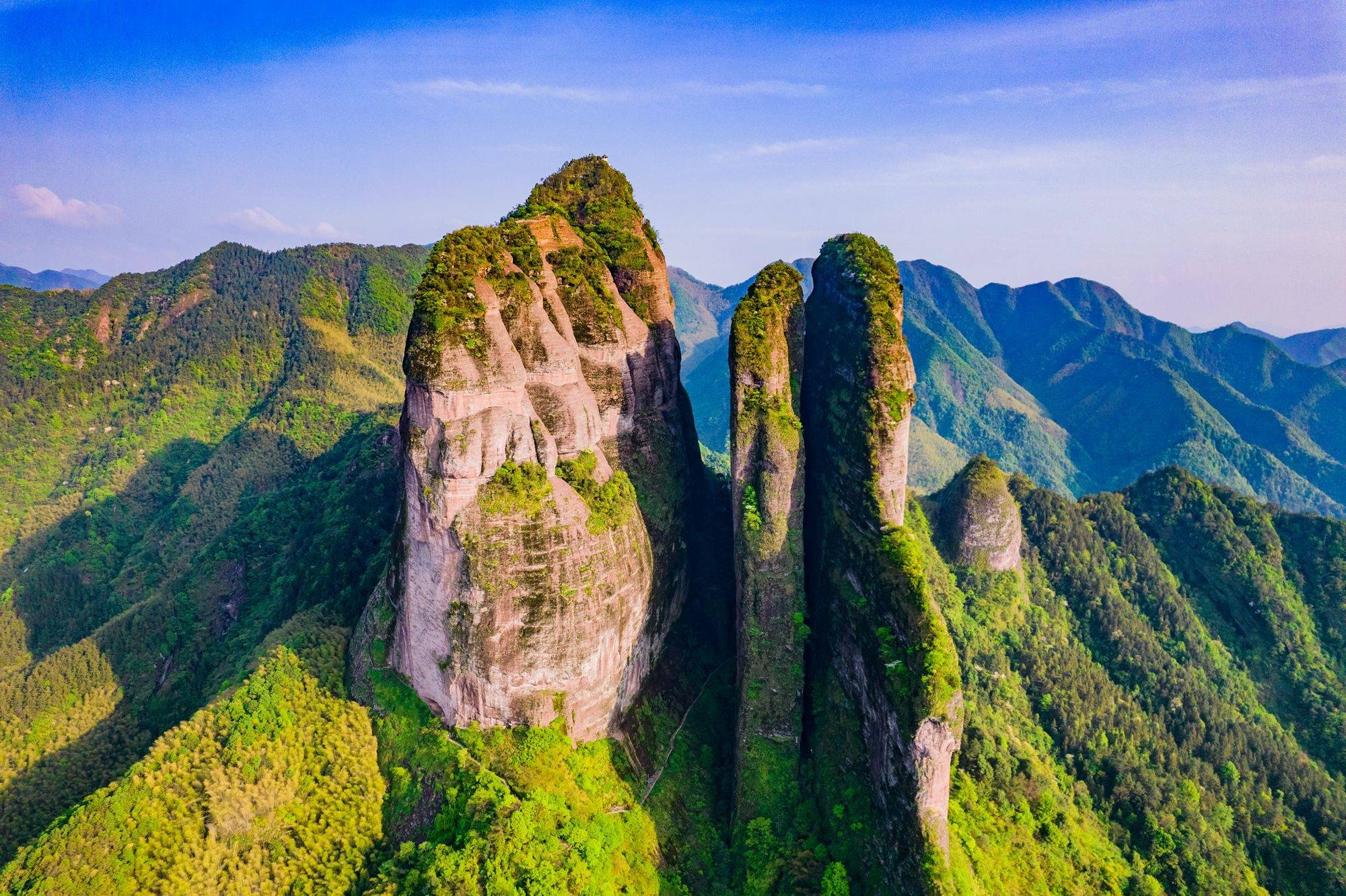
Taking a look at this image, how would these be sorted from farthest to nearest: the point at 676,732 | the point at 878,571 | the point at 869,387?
the point at 676,732 → the point at 869,387 → the point at 878,571

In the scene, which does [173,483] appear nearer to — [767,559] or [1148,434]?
[767,559]

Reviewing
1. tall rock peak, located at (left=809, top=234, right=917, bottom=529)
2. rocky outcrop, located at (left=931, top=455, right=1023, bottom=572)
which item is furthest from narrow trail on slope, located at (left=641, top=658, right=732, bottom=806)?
rocky outcrop, located at (left=931, top=455, right=1023, bottom=572)

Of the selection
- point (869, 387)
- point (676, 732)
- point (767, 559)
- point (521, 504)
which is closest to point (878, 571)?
point (767, 559)

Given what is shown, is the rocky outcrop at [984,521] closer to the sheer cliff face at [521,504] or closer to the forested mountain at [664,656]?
the forested mountain at [664,656]

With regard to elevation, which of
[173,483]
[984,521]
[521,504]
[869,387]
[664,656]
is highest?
[869,387]

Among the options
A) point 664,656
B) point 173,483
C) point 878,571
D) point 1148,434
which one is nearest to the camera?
point 878,571

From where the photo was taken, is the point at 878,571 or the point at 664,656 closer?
the point at 878,571
